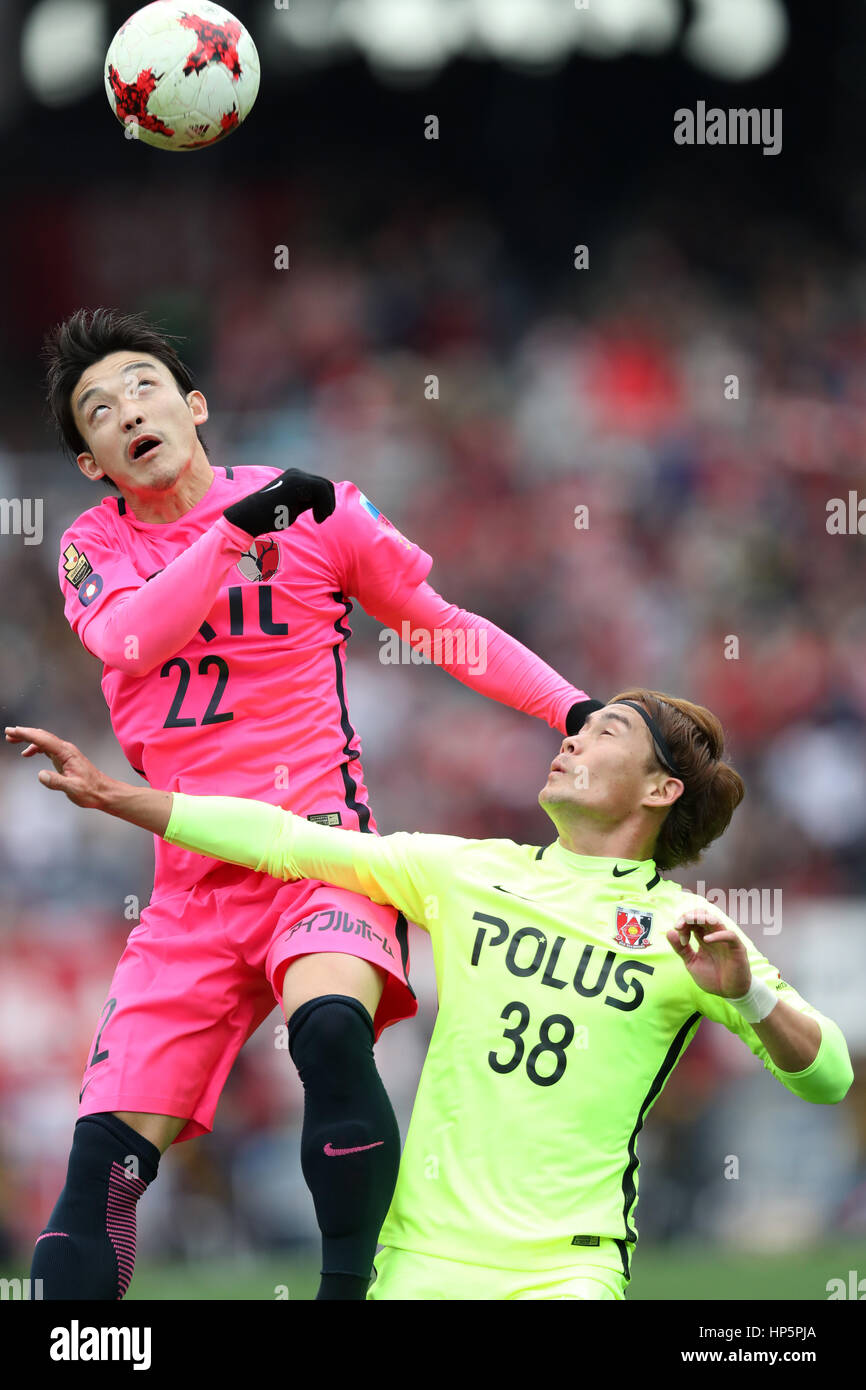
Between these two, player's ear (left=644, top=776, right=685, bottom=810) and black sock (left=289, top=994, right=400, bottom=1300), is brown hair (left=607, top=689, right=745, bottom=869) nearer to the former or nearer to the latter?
player's ear (left=644, top=776, right=685, bottom=810)

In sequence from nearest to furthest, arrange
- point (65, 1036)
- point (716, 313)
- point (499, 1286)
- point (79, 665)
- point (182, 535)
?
point (499, 1286) → point (182, 535) → point (65, 1036) → point (79, 665) → point (716, 313)

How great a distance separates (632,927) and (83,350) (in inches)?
73.6

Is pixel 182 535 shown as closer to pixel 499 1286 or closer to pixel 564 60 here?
pixel 499 1286

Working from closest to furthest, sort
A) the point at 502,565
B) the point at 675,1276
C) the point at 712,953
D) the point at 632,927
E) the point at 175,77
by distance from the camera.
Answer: the point at 712,953 < the point at 632,927 < the point at 175,77 < the point at 675,1276 < the point at 502,565

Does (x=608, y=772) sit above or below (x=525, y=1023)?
above

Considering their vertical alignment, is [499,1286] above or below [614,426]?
below

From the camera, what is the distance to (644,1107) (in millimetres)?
3576

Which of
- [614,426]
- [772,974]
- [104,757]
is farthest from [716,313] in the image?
[772,974]

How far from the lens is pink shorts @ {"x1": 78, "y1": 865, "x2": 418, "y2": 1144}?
3701 millimetres

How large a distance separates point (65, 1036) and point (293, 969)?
4261mm

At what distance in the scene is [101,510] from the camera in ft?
13.9
